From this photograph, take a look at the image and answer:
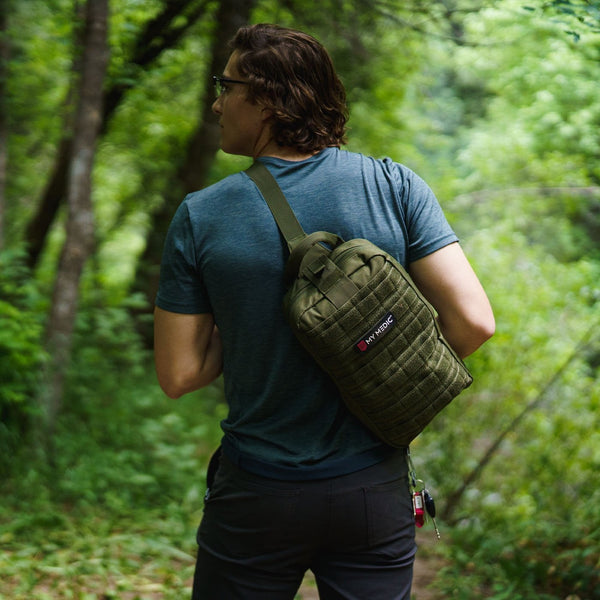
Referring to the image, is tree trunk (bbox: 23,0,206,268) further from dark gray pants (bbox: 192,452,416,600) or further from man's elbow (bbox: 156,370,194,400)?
dark gray pants (bbox: 192,452,416,600)

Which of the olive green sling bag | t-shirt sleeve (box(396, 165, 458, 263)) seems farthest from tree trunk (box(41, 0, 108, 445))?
t-shirt sleeve (box(396, 165, 458, 263))

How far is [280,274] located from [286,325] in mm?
114

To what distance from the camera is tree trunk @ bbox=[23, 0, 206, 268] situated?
20.6ft

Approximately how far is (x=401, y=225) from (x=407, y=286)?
159mm

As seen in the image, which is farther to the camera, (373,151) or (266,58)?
(373,151)

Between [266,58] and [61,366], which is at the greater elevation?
[266,58]

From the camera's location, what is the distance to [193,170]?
6.63 metres

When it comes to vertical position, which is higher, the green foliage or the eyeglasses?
the eyeglasses

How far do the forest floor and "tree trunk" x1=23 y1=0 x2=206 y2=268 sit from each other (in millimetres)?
4119

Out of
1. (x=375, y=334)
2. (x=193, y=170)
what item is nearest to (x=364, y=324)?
(x=375, y=334)

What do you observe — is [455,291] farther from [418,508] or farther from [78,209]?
[78,209]

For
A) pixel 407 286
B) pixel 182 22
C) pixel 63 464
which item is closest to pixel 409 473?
pixel 407 286

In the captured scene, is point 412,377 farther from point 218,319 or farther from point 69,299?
point 69,299

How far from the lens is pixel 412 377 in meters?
1.41
